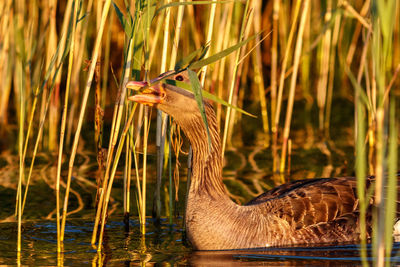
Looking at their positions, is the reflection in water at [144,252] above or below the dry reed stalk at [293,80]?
below

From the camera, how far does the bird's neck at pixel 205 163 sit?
22.0 feet

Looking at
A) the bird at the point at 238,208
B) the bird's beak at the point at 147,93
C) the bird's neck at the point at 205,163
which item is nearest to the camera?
the bird's beak at the point at 147,93

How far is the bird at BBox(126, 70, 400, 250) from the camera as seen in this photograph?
6.56 meters

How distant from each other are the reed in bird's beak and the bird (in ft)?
0.04

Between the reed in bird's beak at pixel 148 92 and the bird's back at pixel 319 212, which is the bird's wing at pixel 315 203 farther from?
the reed in bird's beak at pixel 148 92

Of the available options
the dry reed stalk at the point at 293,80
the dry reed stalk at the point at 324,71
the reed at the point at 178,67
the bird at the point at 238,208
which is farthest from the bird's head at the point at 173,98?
the dry reed stalk at the point at 324,71

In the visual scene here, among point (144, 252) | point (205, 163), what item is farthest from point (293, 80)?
point (144, 252)

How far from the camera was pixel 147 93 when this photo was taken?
20.6 feet

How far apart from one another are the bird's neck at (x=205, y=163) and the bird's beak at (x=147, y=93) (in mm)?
503

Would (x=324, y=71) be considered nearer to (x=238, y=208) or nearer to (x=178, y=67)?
(x=238, y=208)

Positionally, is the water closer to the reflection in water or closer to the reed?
the reflection in water

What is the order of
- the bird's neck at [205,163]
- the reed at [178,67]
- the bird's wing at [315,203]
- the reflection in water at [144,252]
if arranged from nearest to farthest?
1. the reed at [178,67]
2. the reflection in water at [144,252]
3. the bird's neck at [205,163]
4. the bird's wing at [315,203]

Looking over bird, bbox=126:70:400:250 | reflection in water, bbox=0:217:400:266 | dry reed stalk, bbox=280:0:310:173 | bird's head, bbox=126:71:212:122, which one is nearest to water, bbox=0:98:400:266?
reflection in water, bbox=0:217:400:266

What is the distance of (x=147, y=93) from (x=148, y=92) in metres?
0.02
